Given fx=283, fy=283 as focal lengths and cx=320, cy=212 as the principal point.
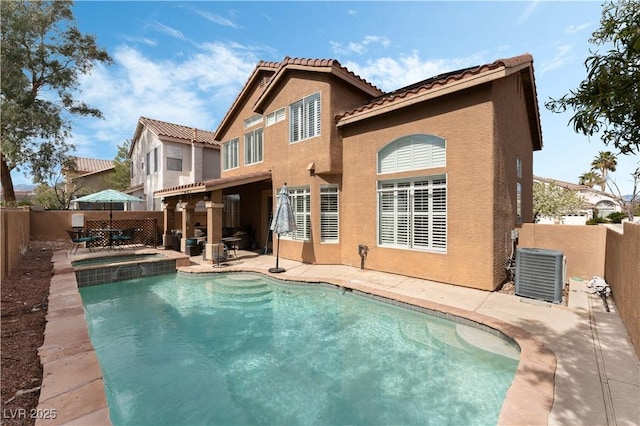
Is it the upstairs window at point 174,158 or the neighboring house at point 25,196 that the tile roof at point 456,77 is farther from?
the neighboring house at point 25,196

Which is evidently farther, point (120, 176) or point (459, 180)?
point (120, 176)

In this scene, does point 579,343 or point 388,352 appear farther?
point 388,352

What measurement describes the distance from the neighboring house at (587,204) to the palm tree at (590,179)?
3.82ft

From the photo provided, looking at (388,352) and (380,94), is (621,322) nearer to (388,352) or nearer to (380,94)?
(388,352)

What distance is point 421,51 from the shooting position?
11.8 metres

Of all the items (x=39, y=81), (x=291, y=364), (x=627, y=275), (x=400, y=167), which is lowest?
(x=291, y=364)

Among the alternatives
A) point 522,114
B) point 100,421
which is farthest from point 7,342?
point 522,114

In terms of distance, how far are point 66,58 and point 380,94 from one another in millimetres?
21696

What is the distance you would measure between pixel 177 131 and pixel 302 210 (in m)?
16.7

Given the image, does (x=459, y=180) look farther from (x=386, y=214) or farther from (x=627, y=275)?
(x=627, y=275)

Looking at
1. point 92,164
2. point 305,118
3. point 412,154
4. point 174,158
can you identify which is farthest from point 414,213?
point 92,164

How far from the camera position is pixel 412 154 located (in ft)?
32.3

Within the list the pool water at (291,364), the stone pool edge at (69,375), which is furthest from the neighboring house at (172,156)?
the stone pool edge at (69,375)

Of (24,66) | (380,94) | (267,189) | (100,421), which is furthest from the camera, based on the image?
(24,66)
